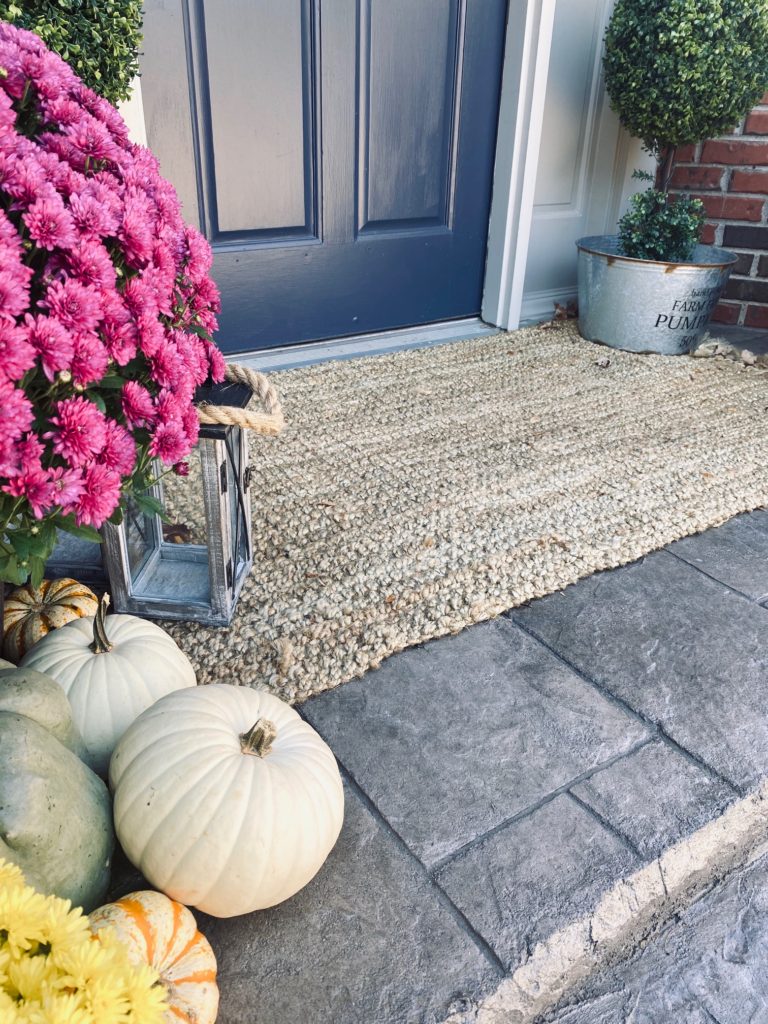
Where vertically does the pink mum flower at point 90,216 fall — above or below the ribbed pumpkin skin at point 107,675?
above

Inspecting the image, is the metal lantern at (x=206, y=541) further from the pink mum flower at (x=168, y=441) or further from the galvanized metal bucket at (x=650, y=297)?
the galvanized metal bucket at (x=650, y=297)

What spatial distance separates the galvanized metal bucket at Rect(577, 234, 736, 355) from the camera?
2.51 meters

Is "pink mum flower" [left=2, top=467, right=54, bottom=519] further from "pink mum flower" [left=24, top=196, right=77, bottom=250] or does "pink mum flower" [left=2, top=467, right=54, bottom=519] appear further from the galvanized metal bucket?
the galvanized metal bucket

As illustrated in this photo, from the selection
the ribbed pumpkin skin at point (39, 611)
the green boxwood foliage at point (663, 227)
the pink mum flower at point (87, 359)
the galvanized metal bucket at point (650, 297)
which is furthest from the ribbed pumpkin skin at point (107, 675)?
the green boxwood foliage at point (663, 227)

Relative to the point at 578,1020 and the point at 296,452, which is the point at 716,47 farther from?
the point at 578,1020

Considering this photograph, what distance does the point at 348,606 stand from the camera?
132cm

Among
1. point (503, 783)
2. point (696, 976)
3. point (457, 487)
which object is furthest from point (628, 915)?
point (457, 487)

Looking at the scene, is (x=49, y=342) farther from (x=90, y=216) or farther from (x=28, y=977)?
(x=28, y=977)

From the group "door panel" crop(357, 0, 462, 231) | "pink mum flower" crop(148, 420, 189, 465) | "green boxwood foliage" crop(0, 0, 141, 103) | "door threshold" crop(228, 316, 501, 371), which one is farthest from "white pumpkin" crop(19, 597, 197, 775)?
"door panel" crop(357, 0, 462, 231)

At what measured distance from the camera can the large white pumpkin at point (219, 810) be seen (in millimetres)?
748

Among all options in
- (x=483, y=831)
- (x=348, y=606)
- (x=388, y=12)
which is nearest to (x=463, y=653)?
(x=348, y=606)

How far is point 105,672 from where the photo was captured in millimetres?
916

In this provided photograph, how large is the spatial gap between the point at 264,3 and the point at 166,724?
197cm

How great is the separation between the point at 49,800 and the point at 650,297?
7.89 feet
